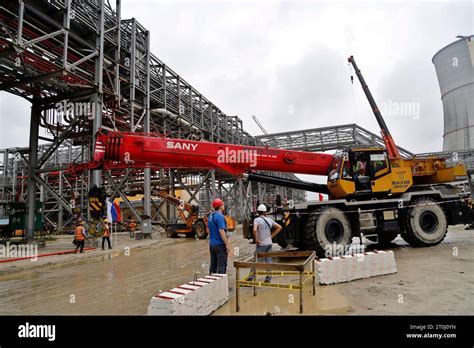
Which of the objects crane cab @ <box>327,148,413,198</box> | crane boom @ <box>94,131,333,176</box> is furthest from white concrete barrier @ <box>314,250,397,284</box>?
crane boom @ <box>94,131,333,176</box>

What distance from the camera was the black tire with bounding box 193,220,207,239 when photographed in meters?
17.8

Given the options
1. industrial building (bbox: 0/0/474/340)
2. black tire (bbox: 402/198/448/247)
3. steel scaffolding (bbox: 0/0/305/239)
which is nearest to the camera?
industrial building (bbox: 0/0/474/340)

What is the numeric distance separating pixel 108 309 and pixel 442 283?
18.3 ft

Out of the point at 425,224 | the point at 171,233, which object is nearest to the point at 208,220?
the point at 425,224

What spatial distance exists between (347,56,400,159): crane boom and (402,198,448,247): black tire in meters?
1.98

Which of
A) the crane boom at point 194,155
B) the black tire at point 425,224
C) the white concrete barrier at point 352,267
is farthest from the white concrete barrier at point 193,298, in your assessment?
the black tire at point 425,224

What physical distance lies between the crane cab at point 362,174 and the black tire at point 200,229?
32.3 feet

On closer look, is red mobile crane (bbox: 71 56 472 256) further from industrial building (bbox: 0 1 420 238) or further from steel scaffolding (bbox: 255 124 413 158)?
steel scaffolding (bbox: 255 124 413 158)

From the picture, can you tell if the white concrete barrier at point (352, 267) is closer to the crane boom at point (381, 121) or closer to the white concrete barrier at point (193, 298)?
the white concrete barrier at point (193, 298)

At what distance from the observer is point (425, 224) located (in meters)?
9.86

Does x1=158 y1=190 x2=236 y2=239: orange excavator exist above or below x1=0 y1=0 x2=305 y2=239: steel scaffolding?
below

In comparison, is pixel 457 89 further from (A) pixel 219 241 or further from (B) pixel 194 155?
(A) pixel 219 241

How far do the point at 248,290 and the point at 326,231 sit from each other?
11.4ft
